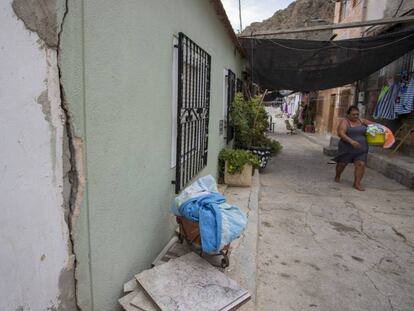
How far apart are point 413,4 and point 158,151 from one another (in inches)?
347

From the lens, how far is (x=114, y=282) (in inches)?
77.0

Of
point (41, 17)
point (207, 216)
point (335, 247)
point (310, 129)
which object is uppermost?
point (41, 17)

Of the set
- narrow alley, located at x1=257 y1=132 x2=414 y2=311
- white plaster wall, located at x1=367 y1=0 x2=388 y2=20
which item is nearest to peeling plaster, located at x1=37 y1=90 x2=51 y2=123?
narrow alley, located at x1=257 y1=132 x2=414 y2=311

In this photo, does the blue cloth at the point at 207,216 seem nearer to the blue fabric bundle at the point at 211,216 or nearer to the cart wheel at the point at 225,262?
the blue fabric bundle at the point at 211,216

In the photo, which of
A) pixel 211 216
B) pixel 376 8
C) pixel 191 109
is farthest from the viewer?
pixel 376 8

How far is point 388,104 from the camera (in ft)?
27.9

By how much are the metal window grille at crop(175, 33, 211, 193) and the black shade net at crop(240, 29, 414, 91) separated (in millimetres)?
3279

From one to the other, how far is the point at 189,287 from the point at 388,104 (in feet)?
28.2

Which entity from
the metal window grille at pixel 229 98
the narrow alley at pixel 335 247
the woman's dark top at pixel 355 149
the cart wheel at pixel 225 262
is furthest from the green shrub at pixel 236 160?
the cart wheel at pixel 225 262

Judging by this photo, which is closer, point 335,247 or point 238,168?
point 335,247

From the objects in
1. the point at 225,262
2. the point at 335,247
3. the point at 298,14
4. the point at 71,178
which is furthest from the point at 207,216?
the point at 298,14

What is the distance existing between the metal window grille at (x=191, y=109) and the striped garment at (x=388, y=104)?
6535 millimetres

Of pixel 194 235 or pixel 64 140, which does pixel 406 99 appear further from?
pixel 64 140

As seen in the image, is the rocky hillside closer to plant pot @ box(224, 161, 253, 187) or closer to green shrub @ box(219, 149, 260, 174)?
green shrub @ box(219, 149, 260, 174)
